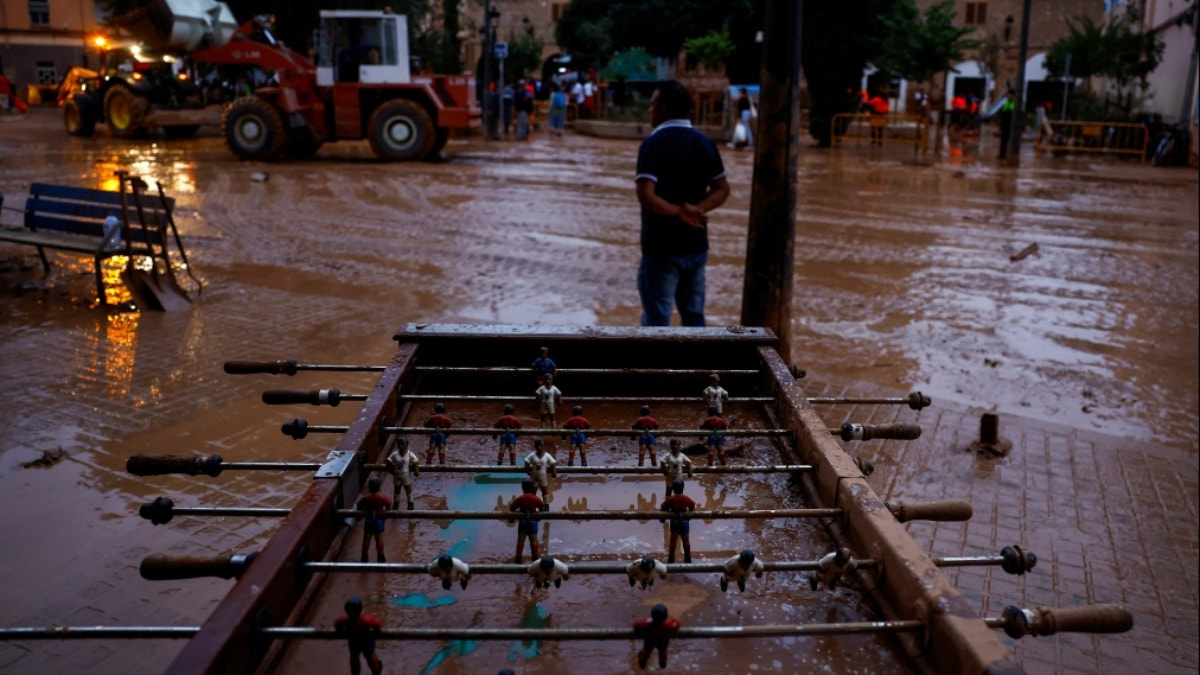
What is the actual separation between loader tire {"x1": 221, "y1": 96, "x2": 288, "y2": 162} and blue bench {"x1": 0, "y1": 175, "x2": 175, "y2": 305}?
31.4 ft

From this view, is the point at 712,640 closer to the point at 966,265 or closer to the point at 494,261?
the point at 494,261

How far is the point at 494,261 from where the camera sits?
420 inches

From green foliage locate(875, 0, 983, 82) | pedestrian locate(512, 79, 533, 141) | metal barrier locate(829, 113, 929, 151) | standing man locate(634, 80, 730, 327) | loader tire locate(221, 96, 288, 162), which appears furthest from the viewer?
pedestrian locate(512, 79, 533, 141)

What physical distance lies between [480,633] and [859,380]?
5.47 metres

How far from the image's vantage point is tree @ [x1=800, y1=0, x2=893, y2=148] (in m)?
26.8

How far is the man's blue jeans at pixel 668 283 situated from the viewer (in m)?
5.90

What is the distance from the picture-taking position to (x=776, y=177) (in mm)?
5375

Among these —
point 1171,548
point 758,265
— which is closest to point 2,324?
point 758,265

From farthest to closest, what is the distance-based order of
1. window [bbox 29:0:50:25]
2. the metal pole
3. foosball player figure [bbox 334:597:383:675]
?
window [bbox 29:0:50:25]
the metal pole
foosball player figure [bbox 334:597:383:675]

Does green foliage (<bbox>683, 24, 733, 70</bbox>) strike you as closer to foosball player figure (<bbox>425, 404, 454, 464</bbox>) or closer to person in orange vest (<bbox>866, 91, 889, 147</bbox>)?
person in orange vest (<bbox>866, 91, 889, 147</bbox>)

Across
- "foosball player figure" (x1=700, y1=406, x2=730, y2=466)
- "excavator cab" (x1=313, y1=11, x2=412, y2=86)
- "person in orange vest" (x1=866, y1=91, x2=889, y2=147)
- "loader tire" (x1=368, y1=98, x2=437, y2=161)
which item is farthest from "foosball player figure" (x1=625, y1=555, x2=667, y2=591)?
"person in orange vest" (x1=866, y1=91, x2=889, y2=147)

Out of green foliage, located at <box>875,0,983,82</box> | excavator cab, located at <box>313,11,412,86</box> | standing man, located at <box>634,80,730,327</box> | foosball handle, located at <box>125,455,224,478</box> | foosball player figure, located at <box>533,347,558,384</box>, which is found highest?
green foliage, located at <box>875,0,983,82</box>

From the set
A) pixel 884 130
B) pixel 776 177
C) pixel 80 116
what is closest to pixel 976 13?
pixel 884 130

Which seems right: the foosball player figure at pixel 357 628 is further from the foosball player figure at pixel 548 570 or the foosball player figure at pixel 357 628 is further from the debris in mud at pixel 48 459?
the debris in mud at pixel 48 459
